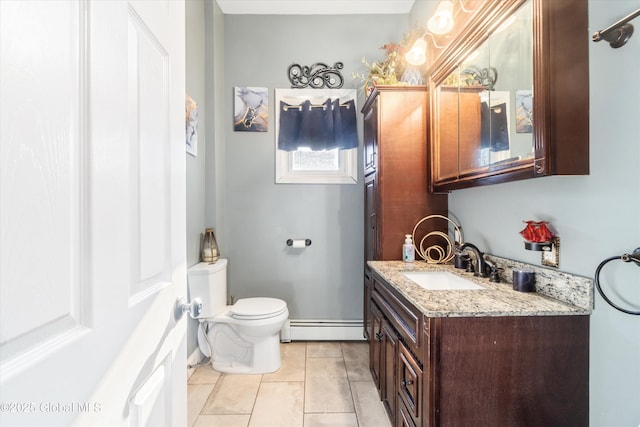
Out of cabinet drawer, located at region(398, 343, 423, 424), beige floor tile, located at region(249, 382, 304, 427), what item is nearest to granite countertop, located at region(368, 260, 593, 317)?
cabinet drawer, located at region(398, 343, 423, 424)

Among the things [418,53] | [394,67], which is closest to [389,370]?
[418,53]

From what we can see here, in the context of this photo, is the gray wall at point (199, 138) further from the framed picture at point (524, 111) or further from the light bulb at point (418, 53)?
the framed picture at point (524, 111)

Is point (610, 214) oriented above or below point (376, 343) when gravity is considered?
above

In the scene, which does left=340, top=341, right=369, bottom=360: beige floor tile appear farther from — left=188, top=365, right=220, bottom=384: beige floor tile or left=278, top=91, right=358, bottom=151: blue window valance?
left=278, top=91, right=358, bottom=151: blue window valance

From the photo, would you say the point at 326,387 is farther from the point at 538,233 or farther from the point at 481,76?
the point at 481,76

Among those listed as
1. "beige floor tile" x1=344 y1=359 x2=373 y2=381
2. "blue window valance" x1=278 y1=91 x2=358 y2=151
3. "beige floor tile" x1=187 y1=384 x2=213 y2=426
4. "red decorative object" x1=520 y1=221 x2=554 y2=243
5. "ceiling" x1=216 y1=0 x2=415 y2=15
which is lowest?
"beige floor tile" x1=187 y1=384 x2=213 y2=426

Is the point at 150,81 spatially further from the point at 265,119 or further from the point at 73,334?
the point at 265,119

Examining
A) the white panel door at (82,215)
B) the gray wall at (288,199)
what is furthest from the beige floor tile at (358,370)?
the white panel door at (82,215)

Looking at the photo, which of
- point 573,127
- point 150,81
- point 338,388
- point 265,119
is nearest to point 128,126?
point 150,81

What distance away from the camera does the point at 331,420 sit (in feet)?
5.49

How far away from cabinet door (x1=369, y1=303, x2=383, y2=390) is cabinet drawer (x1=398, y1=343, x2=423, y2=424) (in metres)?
0.39

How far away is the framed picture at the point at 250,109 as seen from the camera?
2697 millimetres

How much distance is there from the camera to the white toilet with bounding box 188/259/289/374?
6.92ft

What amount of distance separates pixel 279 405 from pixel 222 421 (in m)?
0.33
